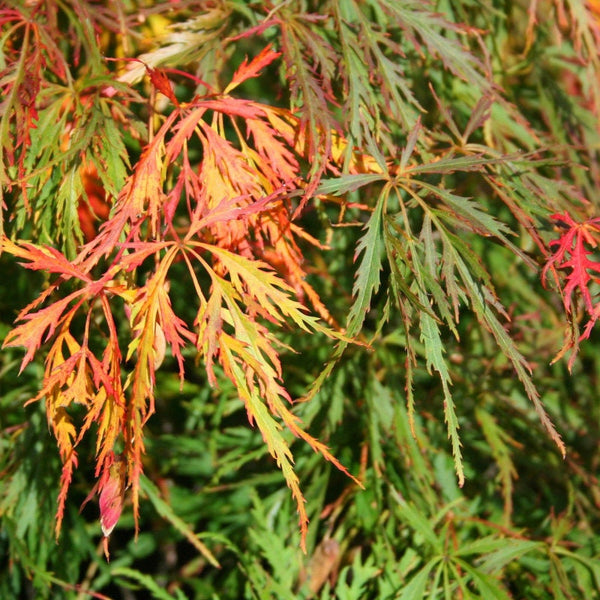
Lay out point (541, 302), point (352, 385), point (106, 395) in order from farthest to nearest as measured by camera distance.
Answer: point (541, 302) → point (352, 385) → point (106, 395)

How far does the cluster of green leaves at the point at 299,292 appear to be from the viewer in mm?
703

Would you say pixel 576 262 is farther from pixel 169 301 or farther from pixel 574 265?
pixel 169 301

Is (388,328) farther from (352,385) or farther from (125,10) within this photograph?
(125,10)

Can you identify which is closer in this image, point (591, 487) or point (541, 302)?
point (591, 487)

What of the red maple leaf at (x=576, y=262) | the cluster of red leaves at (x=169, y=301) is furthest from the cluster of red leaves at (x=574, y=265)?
the cluster of red leaves at (x=169, y=301)

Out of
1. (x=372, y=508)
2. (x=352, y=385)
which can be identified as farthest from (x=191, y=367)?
(x=372, y=508)

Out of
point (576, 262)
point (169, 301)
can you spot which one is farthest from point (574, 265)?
point (169, 301)

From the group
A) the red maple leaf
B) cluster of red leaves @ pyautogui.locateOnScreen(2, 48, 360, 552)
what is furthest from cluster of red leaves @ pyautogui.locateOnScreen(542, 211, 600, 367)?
cluster of red leaves @ pyautogui.locateOnScreen(2, 48, 360, 552)

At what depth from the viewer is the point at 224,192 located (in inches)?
29.6

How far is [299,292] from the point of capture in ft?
2.72

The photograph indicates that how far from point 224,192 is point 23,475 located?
612 millimetres

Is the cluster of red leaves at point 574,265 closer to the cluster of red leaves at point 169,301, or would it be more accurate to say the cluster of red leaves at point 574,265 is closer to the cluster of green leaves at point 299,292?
the cluster of green leaves at point 299,292

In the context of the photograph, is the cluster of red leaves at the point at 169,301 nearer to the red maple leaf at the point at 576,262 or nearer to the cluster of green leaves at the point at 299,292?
the cluster of green leaves at the point at 299,292

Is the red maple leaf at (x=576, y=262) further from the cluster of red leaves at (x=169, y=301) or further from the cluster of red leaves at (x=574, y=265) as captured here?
the cluster of red leaves at (x=169, y=301)
